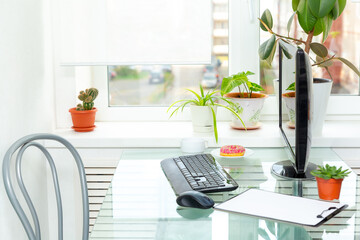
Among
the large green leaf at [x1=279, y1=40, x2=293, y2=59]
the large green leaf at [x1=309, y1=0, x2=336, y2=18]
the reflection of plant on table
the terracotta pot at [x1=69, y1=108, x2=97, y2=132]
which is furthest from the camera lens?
the terracotta pot at [x1=69, y1=108, x2=97, y2=132]

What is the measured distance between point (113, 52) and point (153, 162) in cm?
61

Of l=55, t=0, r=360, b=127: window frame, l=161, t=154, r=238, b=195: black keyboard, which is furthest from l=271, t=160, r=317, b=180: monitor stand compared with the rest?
l=55, t=0, r=360, b=127: window frame

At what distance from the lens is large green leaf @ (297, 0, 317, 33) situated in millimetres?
2143

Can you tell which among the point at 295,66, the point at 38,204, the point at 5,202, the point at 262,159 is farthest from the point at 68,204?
the point at 295,66

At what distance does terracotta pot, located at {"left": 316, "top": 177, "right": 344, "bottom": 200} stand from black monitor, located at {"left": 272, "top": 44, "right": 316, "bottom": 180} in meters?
0.15

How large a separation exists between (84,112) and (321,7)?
1.02m

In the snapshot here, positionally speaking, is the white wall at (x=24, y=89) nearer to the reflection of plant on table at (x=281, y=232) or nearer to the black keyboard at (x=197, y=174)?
the black keyboard at (x=197, y=174)

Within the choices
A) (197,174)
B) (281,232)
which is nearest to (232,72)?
(197,174)

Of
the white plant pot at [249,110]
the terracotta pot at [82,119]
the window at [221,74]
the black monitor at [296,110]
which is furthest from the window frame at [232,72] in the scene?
the black monitor at [296,110]

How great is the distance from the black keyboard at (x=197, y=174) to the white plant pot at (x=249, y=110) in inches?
15.4

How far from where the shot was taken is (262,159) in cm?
205

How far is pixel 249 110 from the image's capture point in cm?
237

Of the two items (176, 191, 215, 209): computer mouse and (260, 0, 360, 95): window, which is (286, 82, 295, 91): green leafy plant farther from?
(260, 0, 360, 95): window

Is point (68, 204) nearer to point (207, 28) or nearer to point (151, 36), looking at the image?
point (151, 36)
